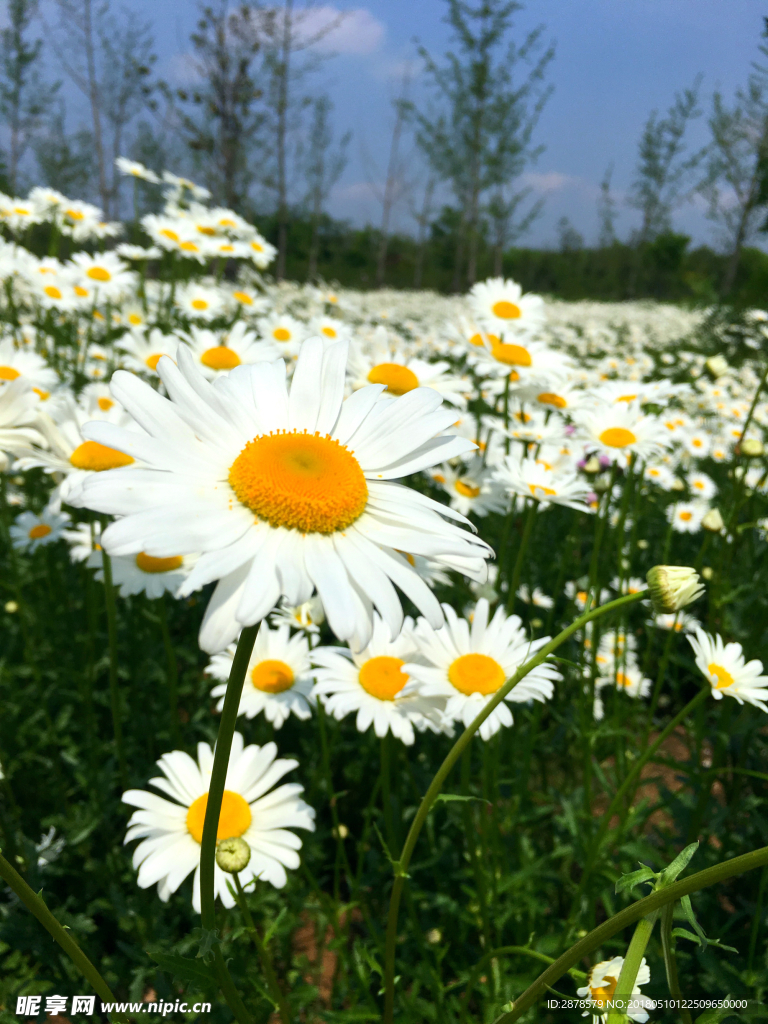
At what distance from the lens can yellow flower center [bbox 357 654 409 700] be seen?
1.55 metres

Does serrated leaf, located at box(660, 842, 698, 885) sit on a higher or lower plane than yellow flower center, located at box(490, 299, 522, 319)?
lower

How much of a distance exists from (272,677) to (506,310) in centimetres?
214

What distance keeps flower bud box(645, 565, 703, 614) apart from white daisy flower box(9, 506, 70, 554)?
2.10 m

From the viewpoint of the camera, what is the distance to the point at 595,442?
225 cm

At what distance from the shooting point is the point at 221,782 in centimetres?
75

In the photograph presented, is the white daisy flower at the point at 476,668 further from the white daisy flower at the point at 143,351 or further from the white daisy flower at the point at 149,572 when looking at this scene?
the white daisy flower at the point at 143,351

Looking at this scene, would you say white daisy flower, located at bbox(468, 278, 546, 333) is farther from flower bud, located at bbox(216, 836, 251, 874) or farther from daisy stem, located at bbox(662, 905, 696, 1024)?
daisy stem, located at bbox(662, 905, 696, 1024)

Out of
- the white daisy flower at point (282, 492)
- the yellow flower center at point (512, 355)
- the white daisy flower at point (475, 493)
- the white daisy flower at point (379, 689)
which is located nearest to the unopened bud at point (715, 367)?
the yellow flower center at point (512, 355)

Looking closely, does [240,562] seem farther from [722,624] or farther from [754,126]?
[754,126]

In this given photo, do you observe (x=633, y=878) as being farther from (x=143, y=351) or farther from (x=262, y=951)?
(x=143, y=351)

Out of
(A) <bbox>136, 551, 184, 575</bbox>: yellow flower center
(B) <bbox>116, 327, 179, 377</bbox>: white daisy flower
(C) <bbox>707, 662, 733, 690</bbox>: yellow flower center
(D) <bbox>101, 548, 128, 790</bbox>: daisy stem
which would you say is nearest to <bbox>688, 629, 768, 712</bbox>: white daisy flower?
(C) <bbox>707, 662, 733, 690</bbox>: yellow flower center

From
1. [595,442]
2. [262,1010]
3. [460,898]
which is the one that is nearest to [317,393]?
[595,442]

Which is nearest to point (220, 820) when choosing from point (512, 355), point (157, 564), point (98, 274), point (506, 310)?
point (157, 564)

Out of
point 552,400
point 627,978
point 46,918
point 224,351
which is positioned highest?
point 224,351
